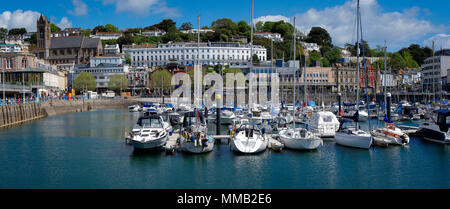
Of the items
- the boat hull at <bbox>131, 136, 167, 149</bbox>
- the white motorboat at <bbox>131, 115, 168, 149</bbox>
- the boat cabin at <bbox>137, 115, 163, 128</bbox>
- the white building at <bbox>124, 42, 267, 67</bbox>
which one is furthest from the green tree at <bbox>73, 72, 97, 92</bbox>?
the boat hull at <bbox>131, 136, 167, 149</bbox>

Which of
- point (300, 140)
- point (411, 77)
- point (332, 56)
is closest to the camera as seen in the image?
point (300, 140)

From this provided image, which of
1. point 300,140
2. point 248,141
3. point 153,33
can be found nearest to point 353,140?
point 300,140

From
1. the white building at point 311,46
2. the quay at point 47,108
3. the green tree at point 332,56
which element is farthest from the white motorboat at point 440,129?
the white building at point 311,46

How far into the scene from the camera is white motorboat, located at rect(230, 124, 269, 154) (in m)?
27.9

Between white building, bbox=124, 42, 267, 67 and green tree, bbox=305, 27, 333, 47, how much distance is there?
38.6 meters

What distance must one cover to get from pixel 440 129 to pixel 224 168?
20.3 metres

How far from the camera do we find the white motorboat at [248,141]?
2792 cm

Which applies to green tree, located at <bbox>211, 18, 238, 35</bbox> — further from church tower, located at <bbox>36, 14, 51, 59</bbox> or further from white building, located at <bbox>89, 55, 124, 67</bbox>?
church tower, located at <bbox>36, 14, 51, 59</bbox>

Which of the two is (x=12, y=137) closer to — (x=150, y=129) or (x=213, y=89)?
(x=150, y=129)

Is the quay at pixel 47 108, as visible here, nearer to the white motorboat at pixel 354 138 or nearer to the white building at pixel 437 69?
the white motorboat at pixel 354 138

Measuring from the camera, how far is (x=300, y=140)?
2912cm

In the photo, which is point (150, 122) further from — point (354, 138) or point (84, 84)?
point (84, 84)
